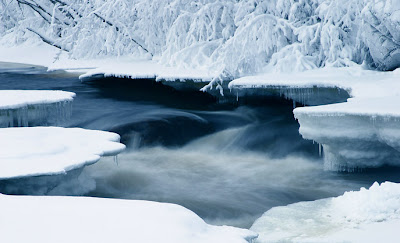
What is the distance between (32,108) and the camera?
8.27m

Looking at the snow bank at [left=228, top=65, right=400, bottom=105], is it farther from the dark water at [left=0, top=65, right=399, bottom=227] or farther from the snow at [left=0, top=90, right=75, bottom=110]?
the snow at [left=0, top=90, right=75, bottom=110]

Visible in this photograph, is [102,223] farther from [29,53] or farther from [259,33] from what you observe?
[29,53]

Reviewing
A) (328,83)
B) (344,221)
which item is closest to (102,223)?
(344,221)

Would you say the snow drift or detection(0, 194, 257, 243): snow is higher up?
the snow drift

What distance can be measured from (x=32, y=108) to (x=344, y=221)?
5.24 m

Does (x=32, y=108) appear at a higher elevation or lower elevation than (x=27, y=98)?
lower

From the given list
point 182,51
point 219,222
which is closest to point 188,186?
point 219,222

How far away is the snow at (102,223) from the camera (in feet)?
9.42

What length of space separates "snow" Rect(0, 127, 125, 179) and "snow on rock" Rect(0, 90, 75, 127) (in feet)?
5.33

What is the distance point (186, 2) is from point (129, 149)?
214 inches

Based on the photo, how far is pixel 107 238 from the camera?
2842 millimetres

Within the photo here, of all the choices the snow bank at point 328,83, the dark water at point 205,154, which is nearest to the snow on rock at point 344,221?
the dark water at point 205,154

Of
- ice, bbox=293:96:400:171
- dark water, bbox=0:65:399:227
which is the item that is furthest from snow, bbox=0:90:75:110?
ice, bbox=293:96:400:171

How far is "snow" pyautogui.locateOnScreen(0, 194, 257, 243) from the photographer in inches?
113
